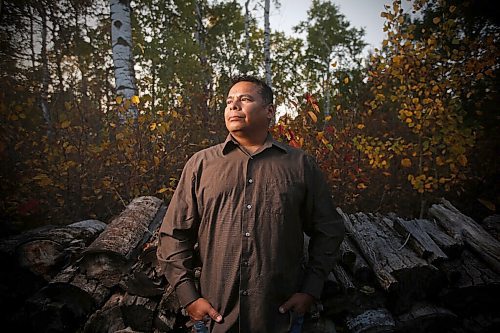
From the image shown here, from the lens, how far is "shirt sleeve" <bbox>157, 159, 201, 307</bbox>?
6.06ft

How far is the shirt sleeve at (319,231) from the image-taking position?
1.90 m

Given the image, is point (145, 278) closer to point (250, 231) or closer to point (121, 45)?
point (250, 231)

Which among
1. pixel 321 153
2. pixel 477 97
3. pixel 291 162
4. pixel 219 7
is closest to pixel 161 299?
pixel 291 162

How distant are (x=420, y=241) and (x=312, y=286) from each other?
5.37ft

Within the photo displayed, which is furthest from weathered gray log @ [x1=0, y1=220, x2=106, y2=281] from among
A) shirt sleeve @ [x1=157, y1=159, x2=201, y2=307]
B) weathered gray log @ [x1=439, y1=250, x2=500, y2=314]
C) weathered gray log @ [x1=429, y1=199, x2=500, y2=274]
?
weathered gray log @ [x1=429, y1=199, x2=500, y2=274]

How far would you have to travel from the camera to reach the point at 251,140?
6.77 feet

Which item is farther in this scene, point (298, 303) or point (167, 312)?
point (167, 312)

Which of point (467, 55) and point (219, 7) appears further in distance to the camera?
point (219, 7)

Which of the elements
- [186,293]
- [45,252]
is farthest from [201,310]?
[45,252]

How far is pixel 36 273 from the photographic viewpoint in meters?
2.80

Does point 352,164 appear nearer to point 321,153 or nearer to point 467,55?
point 321,153

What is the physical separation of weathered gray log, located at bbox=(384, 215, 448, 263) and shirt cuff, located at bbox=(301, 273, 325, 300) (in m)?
1.46

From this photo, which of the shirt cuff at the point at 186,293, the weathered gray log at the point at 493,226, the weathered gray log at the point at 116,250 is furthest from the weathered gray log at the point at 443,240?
the weathered gray log at the point at 116,250

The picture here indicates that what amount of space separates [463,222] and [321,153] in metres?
2.80
